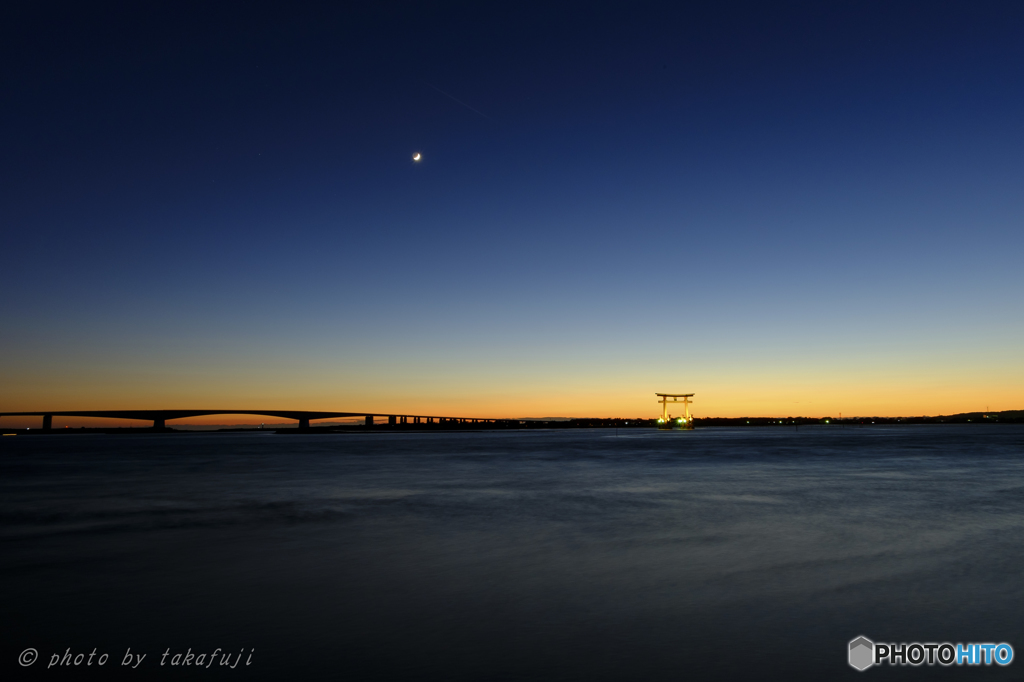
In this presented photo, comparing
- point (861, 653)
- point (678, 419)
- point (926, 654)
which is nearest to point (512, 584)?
point (861, 653)

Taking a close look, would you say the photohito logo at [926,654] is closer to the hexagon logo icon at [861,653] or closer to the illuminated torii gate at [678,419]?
the hexagon logo icon at [861,653]

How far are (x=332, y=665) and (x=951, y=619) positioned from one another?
6.98 meters

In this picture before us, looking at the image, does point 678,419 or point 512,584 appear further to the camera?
point 678,419

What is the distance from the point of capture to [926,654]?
6.38 m

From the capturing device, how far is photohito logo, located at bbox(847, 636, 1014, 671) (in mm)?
6090

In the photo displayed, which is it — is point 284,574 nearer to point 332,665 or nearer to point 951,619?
point 332,665

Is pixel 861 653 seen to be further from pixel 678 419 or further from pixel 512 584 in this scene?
pixel 678 419

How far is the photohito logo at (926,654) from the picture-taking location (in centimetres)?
609

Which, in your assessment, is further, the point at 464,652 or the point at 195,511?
the point at 195,511

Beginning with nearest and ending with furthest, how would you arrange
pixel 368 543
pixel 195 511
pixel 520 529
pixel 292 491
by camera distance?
1. pixel 368 543
2. pixel 520 529
3. pixel 195 511
4. pixel 292 491

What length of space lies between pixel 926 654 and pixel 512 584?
5.08 meters

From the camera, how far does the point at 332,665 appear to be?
19.5 ft

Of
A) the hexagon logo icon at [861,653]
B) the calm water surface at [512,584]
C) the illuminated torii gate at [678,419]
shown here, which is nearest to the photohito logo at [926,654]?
the hexagon logo icon at [861,653]

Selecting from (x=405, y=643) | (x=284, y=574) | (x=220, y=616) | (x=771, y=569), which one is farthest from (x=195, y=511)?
(x=771, y=569)
